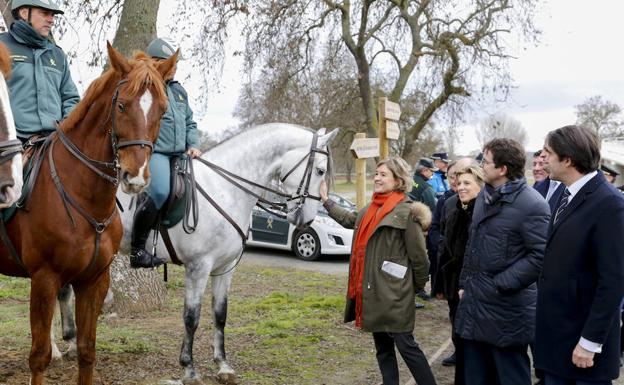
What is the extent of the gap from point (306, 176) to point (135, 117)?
→ 6.28ft

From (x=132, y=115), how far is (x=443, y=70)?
1474 cm

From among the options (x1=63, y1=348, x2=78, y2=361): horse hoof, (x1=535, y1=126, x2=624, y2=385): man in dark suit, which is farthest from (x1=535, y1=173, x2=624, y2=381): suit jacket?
(x1=63, y1=348, x2=78, y2=361): horse hoof

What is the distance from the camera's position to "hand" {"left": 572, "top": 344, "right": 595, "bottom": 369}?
2721mm

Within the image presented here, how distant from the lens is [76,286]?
148 inches

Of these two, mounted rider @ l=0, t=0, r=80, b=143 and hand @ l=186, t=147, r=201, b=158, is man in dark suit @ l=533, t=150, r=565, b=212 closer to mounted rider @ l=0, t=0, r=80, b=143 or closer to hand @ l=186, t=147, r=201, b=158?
hand @ l=186, t=147, r=201, b=158

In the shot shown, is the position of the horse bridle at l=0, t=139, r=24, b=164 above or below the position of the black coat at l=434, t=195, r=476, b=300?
above

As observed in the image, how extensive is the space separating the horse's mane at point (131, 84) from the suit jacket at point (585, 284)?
248 centimetres

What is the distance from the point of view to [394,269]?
4074 millimetres

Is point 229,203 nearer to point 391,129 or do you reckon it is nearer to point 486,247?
point 486,247

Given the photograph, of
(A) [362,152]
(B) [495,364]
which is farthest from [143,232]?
(A) [362,152]

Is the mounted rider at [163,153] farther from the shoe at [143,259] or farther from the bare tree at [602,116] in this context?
the bare tree at [602,116]

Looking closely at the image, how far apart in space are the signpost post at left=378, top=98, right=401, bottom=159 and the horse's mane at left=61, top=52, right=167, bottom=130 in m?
4.32

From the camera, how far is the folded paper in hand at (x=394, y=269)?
13.4 ft

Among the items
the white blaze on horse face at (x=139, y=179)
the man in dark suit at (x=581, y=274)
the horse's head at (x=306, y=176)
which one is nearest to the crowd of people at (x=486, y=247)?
the man in dark suit at (x=581, y=274)
